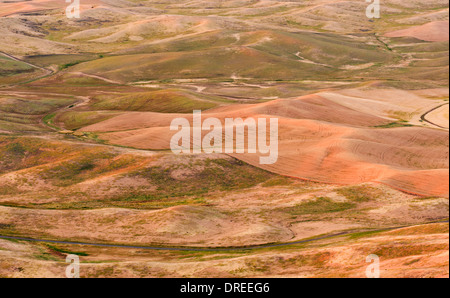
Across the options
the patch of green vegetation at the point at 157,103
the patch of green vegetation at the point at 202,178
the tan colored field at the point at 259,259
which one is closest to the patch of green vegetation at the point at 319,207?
the tan colored field at the point at 259,259

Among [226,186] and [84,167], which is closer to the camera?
[226,186]

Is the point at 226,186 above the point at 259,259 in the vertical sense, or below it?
below

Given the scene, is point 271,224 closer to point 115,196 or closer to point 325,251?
point 325,251

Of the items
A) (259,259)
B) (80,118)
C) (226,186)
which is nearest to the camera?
(259,259)

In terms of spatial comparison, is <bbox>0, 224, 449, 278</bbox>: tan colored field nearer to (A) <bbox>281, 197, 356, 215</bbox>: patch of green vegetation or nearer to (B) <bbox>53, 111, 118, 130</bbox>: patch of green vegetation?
(A) <bbox>281, 197, 356, 215</bbox>: patch of green vegetation

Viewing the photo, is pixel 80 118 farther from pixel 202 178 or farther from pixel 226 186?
Answer: pixel 226 186

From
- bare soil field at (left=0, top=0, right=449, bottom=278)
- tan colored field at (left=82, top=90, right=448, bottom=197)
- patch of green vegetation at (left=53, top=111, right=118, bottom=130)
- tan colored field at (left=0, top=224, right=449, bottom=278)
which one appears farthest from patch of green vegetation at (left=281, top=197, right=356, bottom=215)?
patch of green vegetation at (left=53, top=111, right=118, bottom=130)

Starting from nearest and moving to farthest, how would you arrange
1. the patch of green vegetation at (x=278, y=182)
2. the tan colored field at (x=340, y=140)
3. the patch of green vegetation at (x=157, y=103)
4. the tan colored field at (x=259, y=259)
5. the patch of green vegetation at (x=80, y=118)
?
the tan colored field at (x=259, y=259), the tan colored field at (x=340, y=140), the patch of green vegetation at (x=278, y=182), the patch of green vegetation at (x=80, y=118), the patch of green vegetation at (x=157, y=103)

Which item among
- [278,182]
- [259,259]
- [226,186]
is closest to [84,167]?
[226,186]

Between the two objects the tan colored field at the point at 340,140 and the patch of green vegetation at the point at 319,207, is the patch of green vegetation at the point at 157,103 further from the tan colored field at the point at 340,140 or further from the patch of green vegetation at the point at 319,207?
the patch of green vegetation at the point at 319,207

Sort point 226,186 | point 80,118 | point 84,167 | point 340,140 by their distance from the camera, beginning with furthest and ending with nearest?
point 80,118, point 340,140, point 84,167, point 226,186
